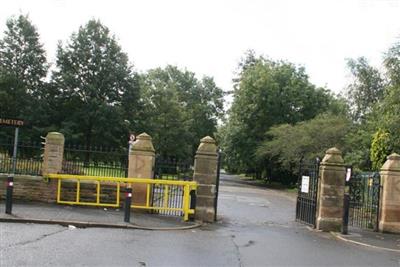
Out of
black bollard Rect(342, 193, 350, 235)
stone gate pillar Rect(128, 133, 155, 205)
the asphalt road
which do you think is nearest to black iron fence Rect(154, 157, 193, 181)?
stone gate pillar Rect(128, 133, 155, 205)

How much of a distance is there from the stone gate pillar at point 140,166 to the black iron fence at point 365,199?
6.34m

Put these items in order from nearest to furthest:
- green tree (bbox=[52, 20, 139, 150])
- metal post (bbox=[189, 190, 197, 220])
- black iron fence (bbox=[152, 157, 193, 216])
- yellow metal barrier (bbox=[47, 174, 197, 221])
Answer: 1. yellow metal barrier (bbox=[47, 174, 197, 221])
2. metal post (bbox=[189, 190, 197, 220])
3. black iron fence (bbox=[152, 157, 193, 216])
4. green tree (bbox=[52, 20, 139, 150])

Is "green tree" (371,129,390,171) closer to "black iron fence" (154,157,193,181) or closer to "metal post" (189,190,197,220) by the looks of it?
"black iron fence" (154,157,193,181)

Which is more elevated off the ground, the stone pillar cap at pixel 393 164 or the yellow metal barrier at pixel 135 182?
the stone pillar cap at pixel 393 164

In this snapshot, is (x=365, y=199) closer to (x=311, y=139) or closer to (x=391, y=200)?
(x=391, y=200)

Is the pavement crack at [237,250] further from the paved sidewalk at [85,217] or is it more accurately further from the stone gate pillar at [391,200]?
the stone gate pillar at [391,200]

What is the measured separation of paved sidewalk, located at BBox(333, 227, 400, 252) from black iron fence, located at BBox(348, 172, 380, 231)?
87 cm

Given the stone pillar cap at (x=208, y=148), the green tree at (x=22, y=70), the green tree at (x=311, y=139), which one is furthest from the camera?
the green tree at (x=22, y=70)

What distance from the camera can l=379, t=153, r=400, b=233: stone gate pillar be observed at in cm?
1683

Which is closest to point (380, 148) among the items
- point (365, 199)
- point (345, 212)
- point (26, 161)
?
point (365, 199)

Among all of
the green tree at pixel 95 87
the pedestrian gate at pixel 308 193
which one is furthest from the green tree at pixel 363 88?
the pedestrian gate at pixel 308 193

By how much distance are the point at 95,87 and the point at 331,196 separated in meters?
40.9

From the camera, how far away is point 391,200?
16844mm

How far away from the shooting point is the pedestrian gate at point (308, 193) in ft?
55.8
